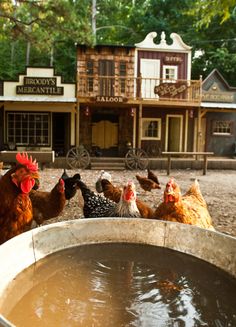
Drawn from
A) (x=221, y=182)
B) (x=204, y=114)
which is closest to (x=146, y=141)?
(x=204, y=114)

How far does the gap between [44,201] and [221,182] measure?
8334mm

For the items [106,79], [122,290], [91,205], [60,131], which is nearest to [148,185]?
[91,205]

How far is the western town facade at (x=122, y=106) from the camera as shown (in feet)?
54.4

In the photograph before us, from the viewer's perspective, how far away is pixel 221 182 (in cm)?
1171

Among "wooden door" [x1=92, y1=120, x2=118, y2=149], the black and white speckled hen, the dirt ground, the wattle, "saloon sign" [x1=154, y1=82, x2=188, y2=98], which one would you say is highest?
"saloon sign" [x1=154, y1=82, x2=188, y2=98]

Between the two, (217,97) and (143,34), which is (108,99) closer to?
(217,97)

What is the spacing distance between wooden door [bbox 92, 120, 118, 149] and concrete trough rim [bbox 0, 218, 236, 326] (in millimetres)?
16467

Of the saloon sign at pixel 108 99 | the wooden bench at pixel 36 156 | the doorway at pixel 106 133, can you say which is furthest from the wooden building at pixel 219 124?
the wooden bench at pixel 36 156

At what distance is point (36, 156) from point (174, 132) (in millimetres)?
9745

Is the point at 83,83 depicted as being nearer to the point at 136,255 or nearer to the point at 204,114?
the point at 204,114

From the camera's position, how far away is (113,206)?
3.96 metres

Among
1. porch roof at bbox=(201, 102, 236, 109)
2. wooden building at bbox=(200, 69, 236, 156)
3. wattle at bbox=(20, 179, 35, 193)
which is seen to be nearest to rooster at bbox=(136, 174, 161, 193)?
wattle at bbox=(20, 179, 35, 193)

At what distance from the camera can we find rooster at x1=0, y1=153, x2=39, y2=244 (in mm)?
2902

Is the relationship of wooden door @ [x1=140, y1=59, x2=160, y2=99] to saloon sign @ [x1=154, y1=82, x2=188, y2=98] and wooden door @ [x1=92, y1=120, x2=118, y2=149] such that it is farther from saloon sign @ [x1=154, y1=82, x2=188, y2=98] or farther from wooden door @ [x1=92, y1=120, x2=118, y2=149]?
wooden door @ [x1=92, y1=120, x2=118, y2=149]
